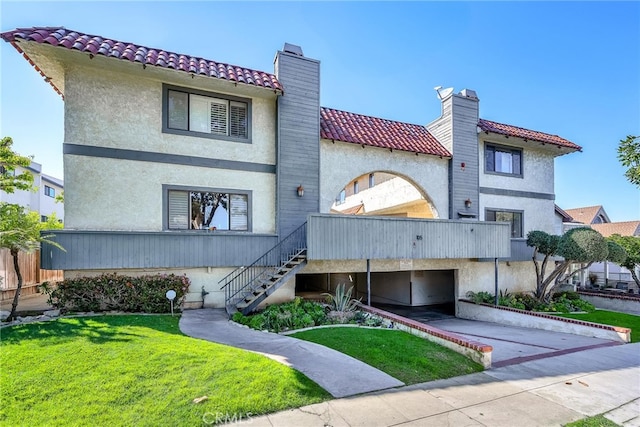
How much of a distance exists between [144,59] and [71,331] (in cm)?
760

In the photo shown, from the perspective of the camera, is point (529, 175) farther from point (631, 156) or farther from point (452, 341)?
point (452, 341)

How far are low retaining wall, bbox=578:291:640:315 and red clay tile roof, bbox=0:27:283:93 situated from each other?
62.5 feet

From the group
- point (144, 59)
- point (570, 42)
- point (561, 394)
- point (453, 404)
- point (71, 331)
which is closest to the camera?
point (453, 404)

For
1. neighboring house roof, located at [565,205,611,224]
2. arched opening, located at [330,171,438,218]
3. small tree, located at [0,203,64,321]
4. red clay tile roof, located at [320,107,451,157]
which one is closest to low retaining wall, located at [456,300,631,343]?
arched opening, located at [330,171,438,218]

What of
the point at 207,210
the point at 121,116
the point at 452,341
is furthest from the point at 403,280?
the point at 121,116

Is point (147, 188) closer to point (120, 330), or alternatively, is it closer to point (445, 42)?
point (120, 330)

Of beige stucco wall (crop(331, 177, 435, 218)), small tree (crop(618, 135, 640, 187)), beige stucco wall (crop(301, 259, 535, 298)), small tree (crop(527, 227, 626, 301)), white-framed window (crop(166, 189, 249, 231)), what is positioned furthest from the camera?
beige stucco wall (crop(331, 177, 435, 218))

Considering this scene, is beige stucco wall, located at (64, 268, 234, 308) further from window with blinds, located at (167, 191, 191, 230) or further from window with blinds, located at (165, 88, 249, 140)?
window with blinds, located at (165, 88, 249, 140)

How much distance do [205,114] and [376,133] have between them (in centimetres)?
716

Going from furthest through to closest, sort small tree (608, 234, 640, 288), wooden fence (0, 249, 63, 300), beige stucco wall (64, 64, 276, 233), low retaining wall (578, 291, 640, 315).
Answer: small tree (608, 234, 640, 288) < low retaining wall (578, 291, 640, 315) < wooden fence (0, 249, 63, 300) < beige stucco wall (64, 64, 276, 233)

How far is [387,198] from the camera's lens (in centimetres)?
1902

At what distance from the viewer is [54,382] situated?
457 cm

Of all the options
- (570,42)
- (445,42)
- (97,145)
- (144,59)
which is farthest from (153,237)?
(570,42)

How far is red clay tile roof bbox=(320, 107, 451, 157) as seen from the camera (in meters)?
12.8
